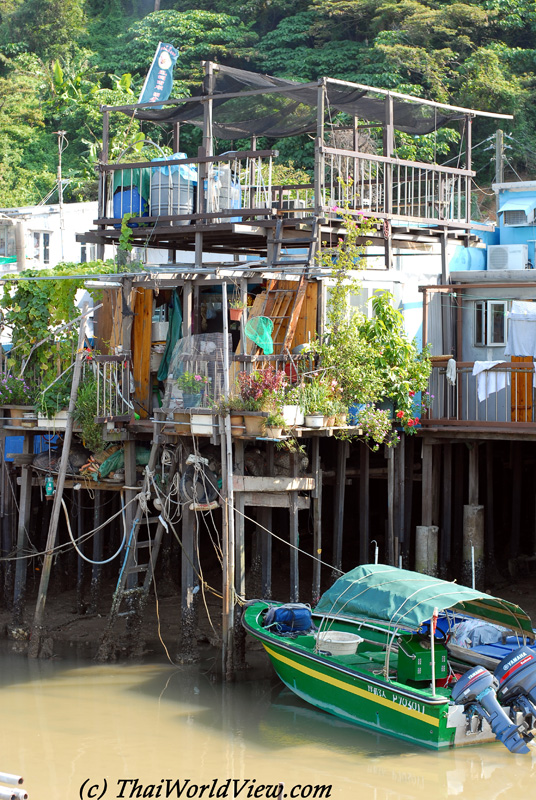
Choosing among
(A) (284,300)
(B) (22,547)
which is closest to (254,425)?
(A) (284,300)

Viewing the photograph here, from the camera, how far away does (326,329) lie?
637 inches

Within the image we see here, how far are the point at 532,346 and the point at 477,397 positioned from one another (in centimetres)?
146

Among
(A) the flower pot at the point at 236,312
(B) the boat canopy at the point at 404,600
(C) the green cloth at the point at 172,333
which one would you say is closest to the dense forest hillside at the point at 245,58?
(C) the green cloth at the point at 172,333

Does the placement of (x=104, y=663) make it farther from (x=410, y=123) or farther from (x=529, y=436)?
(x=410, y=123)

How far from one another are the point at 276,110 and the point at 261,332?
17.3ft

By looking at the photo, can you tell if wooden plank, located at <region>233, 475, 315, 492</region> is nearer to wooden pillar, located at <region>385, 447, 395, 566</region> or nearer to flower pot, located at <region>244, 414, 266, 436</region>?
flower pot, located at <region>244, 414, 266, 436</region>

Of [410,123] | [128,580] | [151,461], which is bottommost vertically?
[128,580]

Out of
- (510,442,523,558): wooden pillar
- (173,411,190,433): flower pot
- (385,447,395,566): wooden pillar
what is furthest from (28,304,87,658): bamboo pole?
(510,442,523,558): wooden pillar

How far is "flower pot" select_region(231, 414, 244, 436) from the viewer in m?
14.8

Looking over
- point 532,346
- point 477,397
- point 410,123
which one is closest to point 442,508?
point 477,397

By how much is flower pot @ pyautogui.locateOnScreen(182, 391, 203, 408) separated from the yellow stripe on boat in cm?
370

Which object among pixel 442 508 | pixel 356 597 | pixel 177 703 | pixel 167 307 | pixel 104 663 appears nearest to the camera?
pixel 356 597

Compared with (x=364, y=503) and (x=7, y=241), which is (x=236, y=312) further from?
(x=7, y=241)

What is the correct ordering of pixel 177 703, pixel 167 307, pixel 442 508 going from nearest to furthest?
pixel 177 703, pixel 167 307, pixel 442 508
